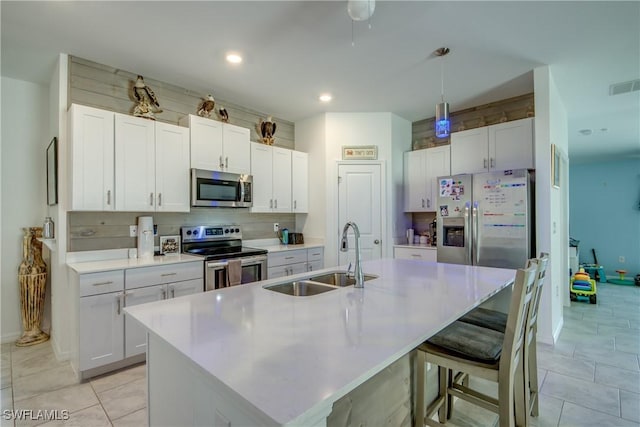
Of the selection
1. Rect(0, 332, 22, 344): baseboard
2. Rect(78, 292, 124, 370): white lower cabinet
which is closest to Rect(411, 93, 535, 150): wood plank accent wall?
Rect(78, 292, 124, 370): white lower cabinet

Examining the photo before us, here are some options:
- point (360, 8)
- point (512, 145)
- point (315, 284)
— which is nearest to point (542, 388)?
point (315, 284)

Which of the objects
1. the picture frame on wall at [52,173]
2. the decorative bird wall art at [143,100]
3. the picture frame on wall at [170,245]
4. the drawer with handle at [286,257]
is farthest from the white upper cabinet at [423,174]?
the picture frame on wall at [52,173]

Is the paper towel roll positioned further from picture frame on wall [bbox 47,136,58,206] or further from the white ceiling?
the white ceiling

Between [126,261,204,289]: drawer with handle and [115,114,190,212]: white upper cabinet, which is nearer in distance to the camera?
[126,261,204,289]: drawer with handle

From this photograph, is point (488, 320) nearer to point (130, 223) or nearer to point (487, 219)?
point (487, 219)

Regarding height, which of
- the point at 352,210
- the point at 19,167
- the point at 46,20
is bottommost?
the point at 352,210

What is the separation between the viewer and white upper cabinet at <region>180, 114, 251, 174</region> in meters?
3.37

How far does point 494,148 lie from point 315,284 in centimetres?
290

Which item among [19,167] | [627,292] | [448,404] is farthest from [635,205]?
[19,167]

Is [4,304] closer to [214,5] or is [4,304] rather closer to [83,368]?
[83,368]

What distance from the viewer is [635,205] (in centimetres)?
657

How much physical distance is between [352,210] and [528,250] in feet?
6.81

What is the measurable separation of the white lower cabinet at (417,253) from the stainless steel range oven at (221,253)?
1838 millimetres

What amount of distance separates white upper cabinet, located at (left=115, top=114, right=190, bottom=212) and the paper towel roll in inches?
6.0
